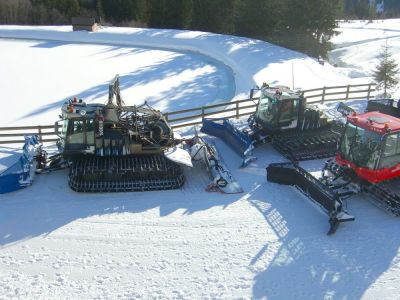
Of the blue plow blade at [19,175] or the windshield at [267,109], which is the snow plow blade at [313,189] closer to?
the windshield at [267,109]

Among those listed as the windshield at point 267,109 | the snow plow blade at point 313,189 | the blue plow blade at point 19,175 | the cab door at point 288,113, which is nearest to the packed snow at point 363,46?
the cab door at point 288,113

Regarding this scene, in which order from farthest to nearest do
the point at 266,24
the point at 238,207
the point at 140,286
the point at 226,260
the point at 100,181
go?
the point at 266,24, the point at 100,181, the point at 238,207, the point at 226,260, the point at 140,286

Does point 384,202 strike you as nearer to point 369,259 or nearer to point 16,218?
point 369,259

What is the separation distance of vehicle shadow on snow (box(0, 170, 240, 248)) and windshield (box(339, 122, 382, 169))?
2864mm

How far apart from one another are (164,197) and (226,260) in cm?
289

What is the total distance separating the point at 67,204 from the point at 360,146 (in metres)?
6.82

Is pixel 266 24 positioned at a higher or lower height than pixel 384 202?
higher

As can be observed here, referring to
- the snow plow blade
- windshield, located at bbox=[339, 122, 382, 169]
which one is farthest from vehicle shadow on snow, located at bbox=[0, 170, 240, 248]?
windshield, located at bbox=[339, 122, 382, 169]

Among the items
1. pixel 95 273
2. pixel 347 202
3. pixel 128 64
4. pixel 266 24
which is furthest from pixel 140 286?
pixel 266 24

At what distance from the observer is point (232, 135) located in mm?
14203

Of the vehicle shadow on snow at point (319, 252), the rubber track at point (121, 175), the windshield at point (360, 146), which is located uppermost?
the windshield at point (360, 146)

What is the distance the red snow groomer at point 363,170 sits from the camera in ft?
34.0

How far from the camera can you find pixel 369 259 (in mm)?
8789

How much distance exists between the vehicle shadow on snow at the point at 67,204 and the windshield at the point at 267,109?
3.84 m
